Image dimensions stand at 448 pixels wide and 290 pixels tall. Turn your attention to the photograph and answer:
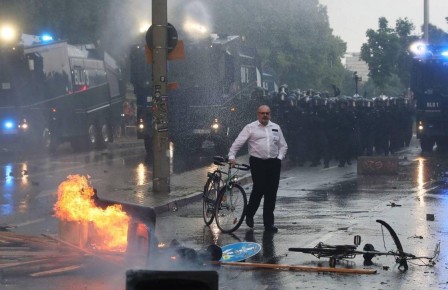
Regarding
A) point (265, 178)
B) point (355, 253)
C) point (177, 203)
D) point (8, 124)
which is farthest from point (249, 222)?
point (8, 124)

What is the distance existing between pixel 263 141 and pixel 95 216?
3484mm

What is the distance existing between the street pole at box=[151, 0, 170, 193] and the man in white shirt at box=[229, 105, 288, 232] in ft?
13.1

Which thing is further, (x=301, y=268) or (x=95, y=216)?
(x=95, y=216)

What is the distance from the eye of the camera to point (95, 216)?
33.6ft

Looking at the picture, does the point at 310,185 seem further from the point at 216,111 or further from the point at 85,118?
the point at 85,118

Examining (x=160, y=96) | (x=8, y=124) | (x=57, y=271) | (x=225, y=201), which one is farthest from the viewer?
(x=8, y=124)

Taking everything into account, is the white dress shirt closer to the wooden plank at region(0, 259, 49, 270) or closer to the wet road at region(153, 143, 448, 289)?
the wet road at region(153, 143, 448, 289)

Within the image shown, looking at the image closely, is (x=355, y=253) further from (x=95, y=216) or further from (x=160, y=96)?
(x=160, y=96)

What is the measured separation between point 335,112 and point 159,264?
18.3m

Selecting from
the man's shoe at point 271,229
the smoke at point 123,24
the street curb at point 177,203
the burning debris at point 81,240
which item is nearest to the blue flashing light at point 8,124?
the smoke at point 123,24

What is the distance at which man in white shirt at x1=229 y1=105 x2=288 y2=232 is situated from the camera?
13.0 m

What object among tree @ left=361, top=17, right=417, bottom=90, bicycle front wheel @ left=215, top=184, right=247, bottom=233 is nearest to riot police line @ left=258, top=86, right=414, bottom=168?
bicycle front wheel @ left=215, top=184, right=247, bottom=233

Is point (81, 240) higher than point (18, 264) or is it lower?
higher

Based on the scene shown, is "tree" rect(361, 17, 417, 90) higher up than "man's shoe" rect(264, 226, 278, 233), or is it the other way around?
"tree" rect(361, 17, 417, 90)
